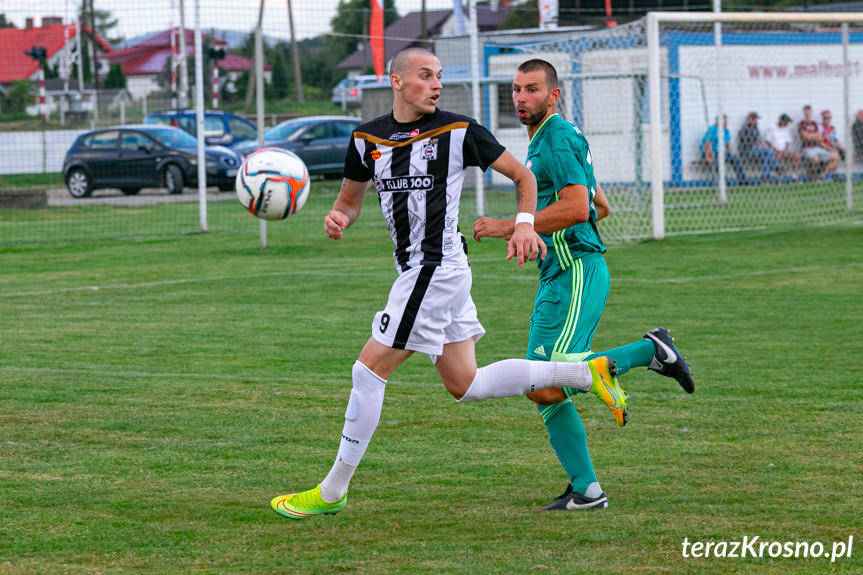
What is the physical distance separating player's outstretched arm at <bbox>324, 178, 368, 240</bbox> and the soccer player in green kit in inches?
27.6

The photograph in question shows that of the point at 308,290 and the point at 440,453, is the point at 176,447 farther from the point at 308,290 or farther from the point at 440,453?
the point at 308,290

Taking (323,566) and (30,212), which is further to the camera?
(30,212)

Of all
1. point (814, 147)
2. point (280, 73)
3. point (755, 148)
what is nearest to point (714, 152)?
point (755, 148)

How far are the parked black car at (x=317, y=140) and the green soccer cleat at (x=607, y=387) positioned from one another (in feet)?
80.5

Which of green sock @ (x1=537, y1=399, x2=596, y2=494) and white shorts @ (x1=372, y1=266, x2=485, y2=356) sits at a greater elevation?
white shorts @ (x1=372, y1=266, x2=485, y2=356)

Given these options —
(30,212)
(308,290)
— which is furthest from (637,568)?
(30,212)

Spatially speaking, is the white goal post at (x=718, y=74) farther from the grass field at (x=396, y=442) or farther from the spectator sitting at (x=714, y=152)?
the grass field at (x=396, y=442)

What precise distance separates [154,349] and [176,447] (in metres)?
3.37

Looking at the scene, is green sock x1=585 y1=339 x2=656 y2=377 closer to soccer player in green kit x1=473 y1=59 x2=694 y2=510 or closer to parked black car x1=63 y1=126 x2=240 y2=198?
soccer player in green kit x1=473 y1=59 x2=694 y2=510

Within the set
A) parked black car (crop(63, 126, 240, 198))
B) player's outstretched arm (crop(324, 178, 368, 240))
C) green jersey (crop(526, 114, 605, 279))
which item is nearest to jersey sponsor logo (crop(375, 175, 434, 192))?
player's outstretched arm (crop(324, 178, 368, 240))

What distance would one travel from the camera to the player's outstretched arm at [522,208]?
5.10 m

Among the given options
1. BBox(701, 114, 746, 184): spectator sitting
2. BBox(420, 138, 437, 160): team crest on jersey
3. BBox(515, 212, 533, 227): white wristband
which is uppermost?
BBox(701, 114, 746, 184): spectator sitting

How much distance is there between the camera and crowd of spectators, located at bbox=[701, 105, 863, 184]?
2333 centimetres

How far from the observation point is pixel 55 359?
9.38m
